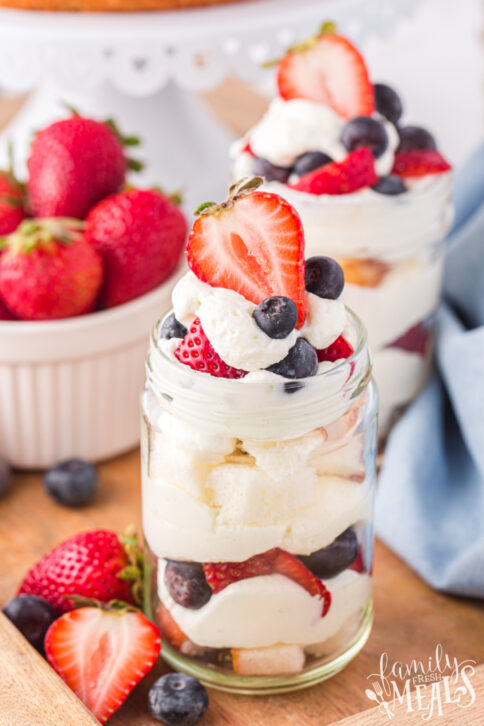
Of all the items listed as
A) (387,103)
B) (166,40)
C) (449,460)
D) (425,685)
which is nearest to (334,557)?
(425,685)

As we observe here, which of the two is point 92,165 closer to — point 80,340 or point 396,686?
point 80,340

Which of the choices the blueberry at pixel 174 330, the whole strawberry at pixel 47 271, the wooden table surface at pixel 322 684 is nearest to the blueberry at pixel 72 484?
the wooden table surface at pixel 322 684

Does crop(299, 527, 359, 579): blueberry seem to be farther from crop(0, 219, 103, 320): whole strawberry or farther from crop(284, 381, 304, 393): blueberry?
crop(0, 219, 103, 320): whole strawberry

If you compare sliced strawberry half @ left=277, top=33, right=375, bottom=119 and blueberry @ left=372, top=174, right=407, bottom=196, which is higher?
sliced strawberry half @ left=277, top=33, right=375, bottom=119

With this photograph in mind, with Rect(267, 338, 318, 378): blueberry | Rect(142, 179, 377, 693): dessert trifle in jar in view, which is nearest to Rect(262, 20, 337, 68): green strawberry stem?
Rect(142, 179, 377, 693): dessert trifle in jar

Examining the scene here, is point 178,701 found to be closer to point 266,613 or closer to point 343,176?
point 266,613

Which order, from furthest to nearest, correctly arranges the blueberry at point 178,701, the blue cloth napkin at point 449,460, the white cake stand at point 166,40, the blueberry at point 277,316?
the white cake stand at point 166,40
the blue cloth napkin at point 449,460
the blueberry at point 178,701
the blueberry at point 277,316

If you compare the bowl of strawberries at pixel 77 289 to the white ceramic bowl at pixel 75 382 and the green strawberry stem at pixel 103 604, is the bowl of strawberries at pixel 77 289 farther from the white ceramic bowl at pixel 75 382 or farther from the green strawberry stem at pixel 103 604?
the green strawberry stem at pixel 103 604
